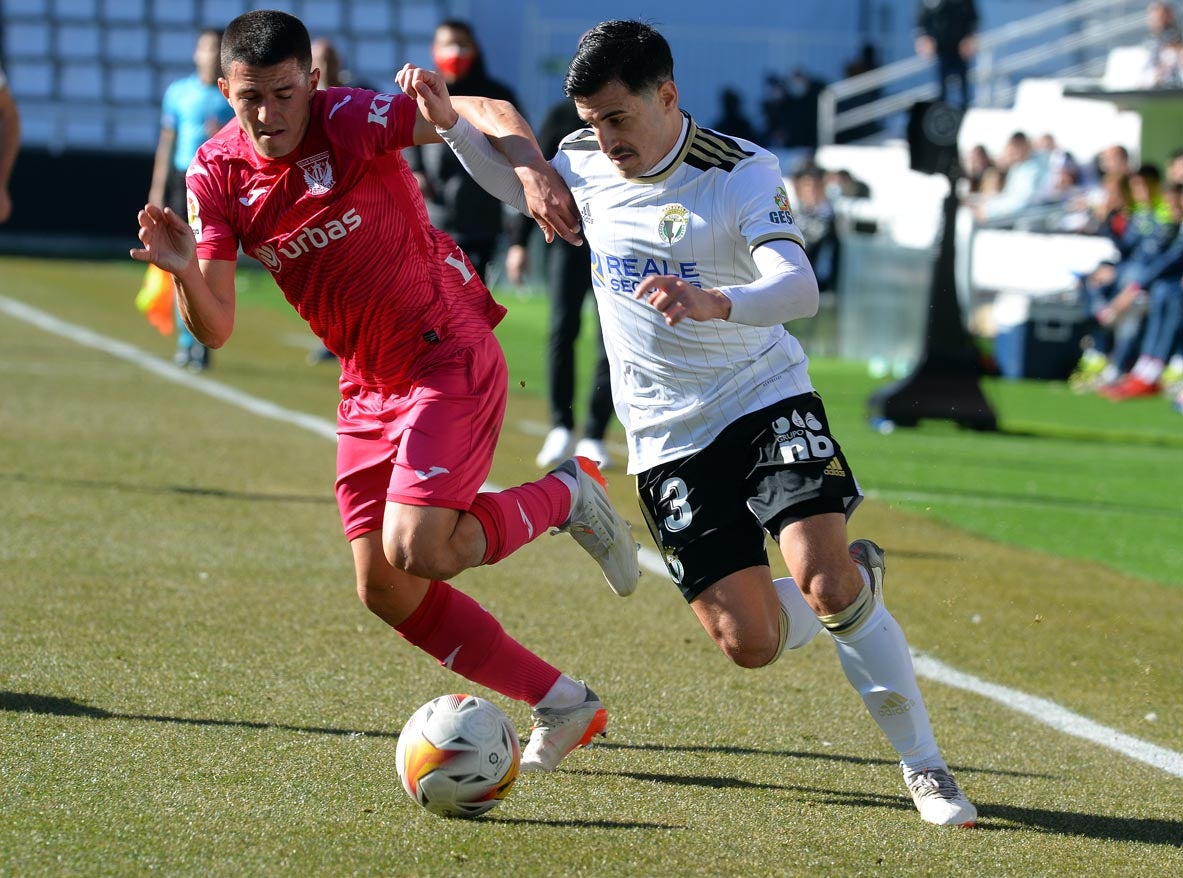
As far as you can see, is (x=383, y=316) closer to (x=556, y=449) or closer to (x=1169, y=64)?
(x=556, y=449)

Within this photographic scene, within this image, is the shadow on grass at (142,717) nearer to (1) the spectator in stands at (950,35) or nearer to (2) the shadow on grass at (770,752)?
(2) the shadow on grass at (770,752)

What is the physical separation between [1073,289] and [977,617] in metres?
12.0

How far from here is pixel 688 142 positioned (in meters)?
4.45

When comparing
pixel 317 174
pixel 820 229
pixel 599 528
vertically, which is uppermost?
pixel 317 174

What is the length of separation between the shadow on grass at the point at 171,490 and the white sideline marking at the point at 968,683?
3.23ft

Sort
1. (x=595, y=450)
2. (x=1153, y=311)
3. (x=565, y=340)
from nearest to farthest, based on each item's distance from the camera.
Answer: (x=595, y=450) → (x=565, y=340) → (x=1153, y=311)

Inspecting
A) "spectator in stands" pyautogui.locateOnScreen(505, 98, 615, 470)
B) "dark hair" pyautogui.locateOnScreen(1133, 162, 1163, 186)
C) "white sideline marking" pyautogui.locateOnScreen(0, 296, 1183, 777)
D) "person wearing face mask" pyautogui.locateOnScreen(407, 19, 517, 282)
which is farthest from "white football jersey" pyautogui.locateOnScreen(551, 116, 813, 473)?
"dark hair" pyautogui.locateOnScreen(1133, 162, 1163, 186)

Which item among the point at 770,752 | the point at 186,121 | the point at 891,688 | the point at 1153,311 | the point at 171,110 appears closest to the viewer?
the point at 891,688

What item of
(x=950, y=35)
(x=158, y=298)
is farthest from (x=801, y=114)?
(x=158, y=298)

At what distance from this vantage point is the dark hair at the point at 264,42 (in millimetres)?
4359

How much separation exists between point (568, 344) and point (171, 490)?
2566mm

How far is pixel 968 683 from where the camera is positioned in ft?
18.4

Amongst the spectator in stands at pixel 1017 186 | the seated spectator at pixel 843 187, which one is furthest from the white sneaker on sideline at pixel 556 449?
the seated spectator at pixel 843 187

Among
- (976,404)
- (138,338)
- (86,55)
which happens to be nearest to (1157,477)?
(976,404)
